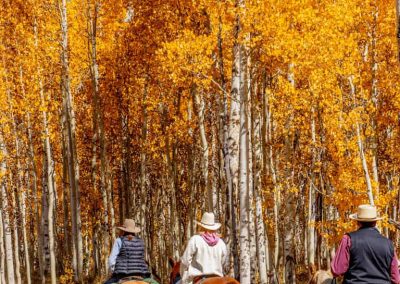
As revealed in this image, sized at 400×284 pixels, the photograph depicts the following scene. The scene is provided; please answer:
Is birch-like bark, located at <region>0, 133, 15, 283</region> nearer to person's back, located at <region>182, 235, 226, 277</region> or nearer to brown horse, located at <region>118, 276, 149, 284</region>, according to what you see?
brown horse, located at <region>118, 276, 149, 284</region>

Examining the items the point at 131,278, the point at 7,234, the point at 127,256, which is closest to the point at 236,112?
the point at 127,256

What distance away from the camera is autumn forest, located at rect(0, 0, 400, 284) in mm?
17953

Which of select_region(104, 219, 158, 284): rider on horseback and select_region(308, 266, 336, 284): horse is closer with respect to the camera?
select_region(308, 266, 336, 284): horse

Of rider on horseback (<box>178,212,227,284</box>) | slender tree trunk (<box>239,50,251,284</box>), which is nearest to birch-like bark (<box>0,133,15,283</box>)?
slender tree trunk (<box>239,50,251,284</box>)

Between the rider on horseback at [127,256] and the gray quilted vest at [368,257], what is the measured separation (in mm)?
5083

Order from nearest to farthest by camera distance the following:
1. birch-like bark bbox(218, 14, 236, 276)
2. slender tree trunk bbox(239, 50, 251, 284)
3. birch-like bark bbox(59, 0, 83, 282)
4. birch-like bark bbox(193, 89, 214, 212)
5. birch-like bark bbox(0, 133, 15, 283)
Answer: slender tree trunk bbox(239, 50, 251, 284)
birch-like bark bbox(218, 14, 236, 276)
birch-like bark bbox(193, 89, 214, 212)
birch-like bark bbox(0, 133, 15, 283)
birch-like bark bbox(59, 0, 83, 282)

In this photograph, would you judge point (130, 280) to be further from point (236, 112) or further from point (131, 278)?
point (236, 112)

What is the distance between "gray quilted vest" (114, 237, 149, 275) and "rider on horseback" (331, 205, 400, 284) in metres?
5.04

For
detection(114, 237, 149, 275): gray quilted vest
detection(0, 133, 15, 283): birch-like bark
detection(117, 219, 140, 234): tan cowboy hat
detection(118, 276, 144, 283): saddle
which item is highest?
detection(117, 219, 140, 234): tan cowboy hat

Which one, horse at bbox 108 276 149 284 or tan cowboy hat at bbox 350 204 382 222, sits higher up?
tan cowboy hat at bbox 350 204 382 222

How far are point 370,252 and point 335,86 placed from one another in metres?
14.5

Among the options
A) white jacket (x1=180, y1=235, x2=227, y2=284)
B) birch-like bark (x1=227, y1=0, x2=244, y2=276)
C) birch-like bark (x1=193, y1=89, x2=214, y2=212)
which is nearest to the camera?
white jacket (x1=180, y1=235, x2=227, y2=284)

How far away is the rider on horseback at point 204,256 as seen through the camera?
36.2 ft

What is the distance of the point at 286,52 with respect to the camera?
58.1ft
